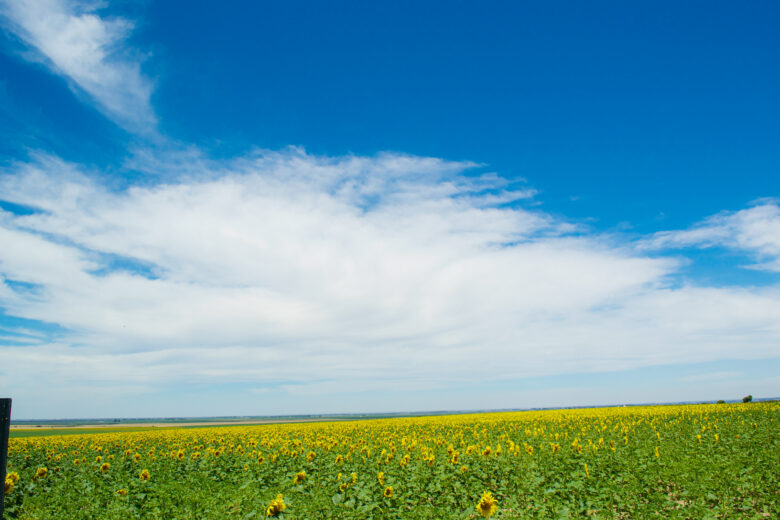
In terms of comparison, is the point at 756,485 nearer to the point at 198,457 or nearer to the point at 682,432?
the point at 682,432

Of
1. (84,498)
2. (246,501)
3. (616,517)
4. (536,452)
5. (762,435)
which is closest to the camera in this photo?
(616,517)

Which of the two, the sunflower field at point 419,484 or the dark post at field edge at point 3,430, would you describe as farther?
the sunflower field at point 419,484

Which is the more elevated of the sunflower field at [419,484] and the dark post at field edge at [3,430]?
the dark post at field edge at [3,430]

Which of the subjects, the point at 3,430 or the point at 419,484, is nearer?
the point at 3,430

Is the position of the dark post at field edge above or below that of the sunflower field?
above

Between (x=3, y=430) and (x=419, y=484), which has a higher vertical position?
(x=3, y=430)

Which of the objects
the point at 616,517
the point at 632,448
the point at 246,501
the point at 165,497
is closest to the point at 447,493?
the point at 616,517

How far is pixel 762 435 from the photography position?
711 inches

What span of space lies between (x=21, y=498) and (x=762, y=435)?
2548cm

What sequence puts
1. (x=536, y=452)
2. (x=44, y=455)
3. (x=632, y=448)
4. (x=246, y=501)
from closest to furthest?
(x=246, y=501) → (x=536, y=452) → (x=632, y=448) → (x=44, y=455)

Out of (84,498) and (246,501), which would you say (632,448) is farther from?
(84,498)

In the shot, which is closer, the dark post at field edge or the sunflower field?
the dark post at field edge

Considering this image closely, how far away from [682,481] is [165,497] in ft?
42.3

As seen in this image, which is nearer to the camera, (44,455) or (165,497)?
(165,497)
